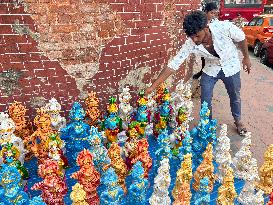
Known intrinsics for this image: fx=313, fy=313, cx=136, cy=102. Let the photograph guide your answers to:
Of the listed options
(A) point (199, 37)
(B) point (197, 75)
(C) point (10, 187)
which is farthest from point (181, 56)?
(C) point (10, 187)

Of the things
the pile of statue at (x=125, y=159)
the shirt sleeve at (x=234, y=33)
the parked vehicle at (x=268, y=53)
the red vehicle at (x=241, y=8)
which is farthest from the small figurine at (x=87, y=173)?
the red vehicle at (x=241, y=8)

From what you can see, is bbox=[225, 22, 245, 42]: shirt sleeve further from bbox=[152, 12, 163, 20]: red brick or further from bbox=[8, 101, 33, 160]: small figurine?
bbox=[8, 101, 33, 160]: small figurine

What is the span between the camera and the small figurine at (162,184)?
2.45 meters

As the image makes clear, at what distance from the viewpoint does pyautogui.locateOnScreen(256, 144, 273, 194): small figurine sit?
2756mm

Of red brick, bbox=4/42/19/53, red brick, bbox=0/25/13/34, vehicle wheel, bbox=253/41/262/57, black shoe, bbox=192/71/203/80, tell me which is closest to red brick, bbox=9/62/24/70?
red brick, bbox=4/42/19/53

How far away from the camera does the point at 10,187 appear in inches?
92.4

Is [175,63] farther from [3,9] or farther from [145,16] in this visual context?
[3,9]

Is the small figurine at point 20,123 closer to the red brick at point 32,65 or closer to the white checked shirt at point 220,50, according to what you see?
the red brick at point 32,65

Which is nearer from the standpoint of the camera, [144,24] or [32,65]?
[32,65]

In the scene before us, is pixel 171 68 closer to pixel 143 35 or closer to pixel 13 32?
pixel 143 35

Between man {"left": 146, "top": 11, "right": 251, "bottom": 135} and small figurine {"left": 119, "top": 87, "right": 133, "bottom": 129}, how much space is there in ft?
0.83

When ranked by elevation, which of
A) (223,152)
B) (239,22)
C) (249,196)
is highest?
(239,22)

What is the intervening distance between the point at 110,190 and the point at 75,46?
1.90m

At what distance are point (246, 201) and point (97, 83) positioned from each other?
7.30ft
